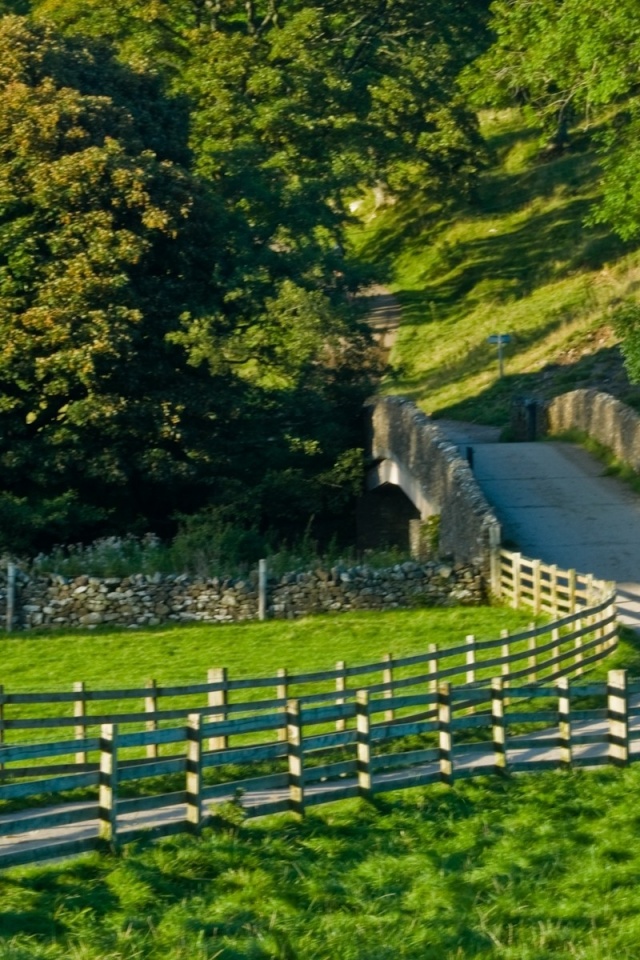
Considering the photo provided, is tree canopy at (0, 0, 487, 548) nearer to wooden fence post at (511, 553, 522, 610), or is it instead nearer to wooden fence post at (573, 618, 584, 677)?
wooden fence post at (511, 553, 522, 610)

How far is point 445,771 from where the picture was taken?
1538cm

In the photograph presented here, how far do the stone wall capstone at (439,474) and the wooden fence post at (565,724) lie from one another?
12.5 meters

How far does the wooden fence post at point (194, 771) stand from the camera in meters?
12.7

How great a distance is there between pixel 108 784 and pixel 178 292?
80.9ft

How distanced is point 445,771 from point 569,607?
10650 mm

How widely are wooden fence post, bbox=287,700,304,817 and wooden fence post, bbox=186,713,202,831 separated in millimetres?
1094

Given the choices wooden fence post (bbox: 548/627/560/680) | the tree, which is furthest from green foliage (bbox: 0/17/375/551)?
wooden fence post (bbox: 548/627/560/680)

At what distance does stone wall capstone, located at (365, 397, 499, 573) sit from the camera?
29.9 meters

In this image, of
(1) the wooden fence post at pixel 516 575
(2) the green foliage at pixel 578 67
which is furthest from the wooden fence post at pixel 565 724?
(2) the green foliage at pixel 578 67

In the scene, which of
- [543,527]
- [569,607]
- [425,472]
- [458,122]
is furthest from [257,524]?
[458,122]

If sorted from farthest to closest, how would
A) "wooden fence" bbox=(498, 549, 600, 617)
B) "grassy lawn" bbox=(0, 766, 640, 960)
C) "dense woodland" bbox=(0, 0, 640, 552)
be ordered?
"dense woodland" bbox=(0, 0, 640, 552), "wooden fence" bbox=(498, 549, 600, 617), "grassy lawn" bbox=(0, 766, 640, 960)

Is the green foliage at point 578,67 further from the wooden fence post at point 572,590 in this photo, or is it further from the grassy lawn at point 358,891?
the grassy lawn at point 358,891

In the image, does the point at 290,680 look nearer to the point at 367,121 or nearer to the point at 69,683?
the point at 69,683

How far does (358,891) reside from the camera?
12.6 metres
